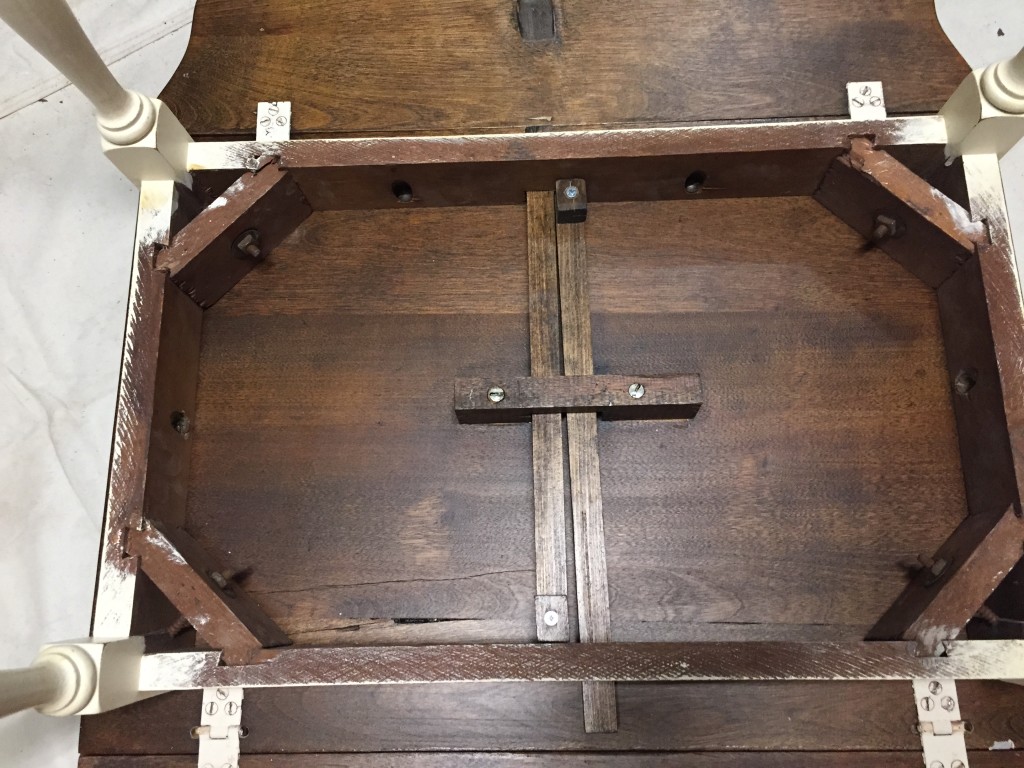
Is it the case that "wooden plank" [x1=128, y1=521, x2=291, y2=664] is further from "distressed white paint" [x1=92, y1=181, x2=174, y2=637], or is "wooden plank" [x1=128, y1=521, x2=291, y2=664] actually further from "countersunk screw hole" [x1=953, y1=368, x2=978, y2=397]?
"countersunk screw hole" [x1=953, y1=368, x2=978, y2=397]

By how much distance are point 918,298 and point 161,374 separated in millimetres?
1221

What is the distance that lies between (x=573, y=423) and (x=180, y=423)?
626 millimetres

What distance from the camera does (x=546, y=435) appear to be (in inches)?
48.6

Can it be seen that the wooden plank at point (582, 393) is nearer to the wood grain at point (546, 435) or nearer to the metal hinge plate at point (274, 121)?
the wood grain at point (546, 435)

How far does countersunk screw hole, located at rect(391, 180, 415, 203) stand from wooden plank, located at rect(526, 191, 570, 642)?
0.67ft

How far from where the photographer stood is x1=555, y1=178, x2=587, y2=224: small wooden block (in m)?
1.31

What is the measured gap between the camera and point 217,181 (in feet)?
4.36

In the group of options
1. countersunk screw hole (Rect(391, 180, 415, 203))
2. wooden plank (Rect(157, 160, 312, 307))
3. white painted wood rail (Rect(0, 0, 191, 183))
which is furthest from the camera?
countersunk screw hole (Rect(391, 180, 415, 203))

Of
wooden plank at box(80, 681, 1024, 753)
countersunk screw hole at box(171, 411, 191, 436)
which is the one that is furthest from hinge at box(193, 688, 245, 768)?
countersunk screw hole at box(171, 411, 191, 436)

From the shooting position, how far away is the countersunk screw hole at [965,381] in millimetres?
1224

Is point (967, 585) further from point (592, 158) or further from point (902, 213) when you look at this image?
point (592, 158)

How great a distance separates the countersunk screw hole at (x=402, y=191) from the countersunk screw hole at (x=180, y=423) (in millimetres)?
505

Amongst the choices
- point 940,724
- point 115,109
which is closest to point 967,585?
point 940,724

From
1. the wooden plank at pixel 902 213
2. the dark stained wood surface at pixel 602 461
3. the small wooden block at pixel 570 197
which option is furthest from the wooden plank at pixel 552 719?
the small wooden block at pixel 570 197
